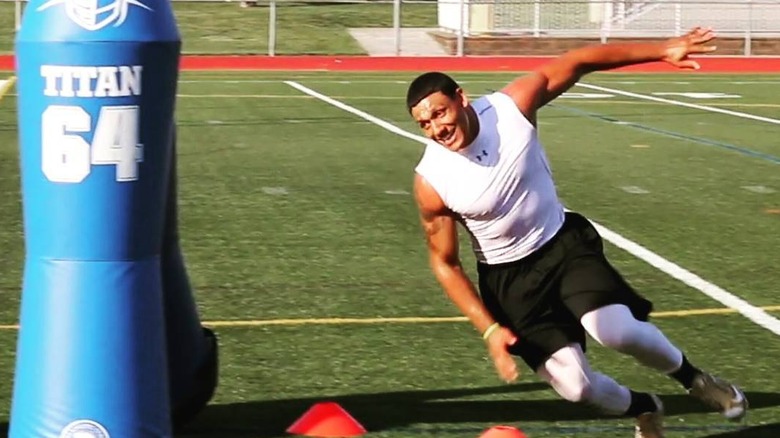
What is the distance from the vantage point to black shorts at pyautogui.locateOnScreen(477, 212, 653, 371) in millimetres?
5664

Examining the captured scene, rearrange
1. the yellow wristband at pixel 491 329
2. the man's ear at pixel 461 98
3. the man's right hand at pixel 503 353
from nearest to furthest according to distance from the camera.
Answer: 1. the man's right hand at pixel 503 353
2. the yellow wristband at pixel 491 329
3. the man's ear at pixel 461 98

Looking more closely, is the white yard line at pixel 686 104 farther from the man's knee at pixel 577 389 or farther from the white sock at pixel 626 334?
the man's knee at pixel 577 389

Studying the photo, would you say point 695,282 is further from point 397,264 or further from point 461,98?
point 461,98

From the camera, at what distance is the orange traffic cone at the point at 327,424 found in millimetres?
5711

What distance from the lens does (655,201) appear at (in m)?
11.7

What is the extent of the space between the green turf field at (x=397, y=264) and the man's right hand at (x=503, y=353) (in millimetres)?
614

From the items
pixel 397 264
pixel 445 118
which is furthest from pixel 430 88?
pixel 397 264

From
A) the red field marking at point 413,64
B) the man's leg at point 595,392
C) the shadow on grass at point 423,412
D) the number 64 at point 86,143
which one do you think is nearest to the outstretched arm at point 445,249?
the man's leg at point 595,392

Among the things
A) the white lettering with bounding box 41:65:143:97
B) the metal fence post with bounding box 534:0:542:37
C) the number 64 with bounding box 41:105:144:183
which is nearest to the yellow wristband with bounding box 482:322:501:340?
the number 64 with bounding box 41:105:144:183

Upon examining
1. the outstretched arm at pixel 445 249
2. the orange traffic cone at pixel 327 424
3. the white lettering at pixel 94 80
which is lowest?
the orange traffic cone at pixel 327 424

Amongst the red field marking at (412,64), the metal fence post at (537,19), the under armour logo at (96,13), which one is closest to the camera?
the under armour logo at (96,13)

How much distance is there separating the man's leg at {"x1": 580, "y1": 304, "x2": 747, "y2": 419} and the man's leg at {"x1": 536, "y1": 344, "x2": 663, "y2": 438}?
0.38 feet

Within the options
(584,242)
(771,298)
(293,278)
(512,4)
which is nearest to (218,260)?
(293,278)

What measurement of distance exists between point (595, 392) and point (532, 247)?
558 millimetres
